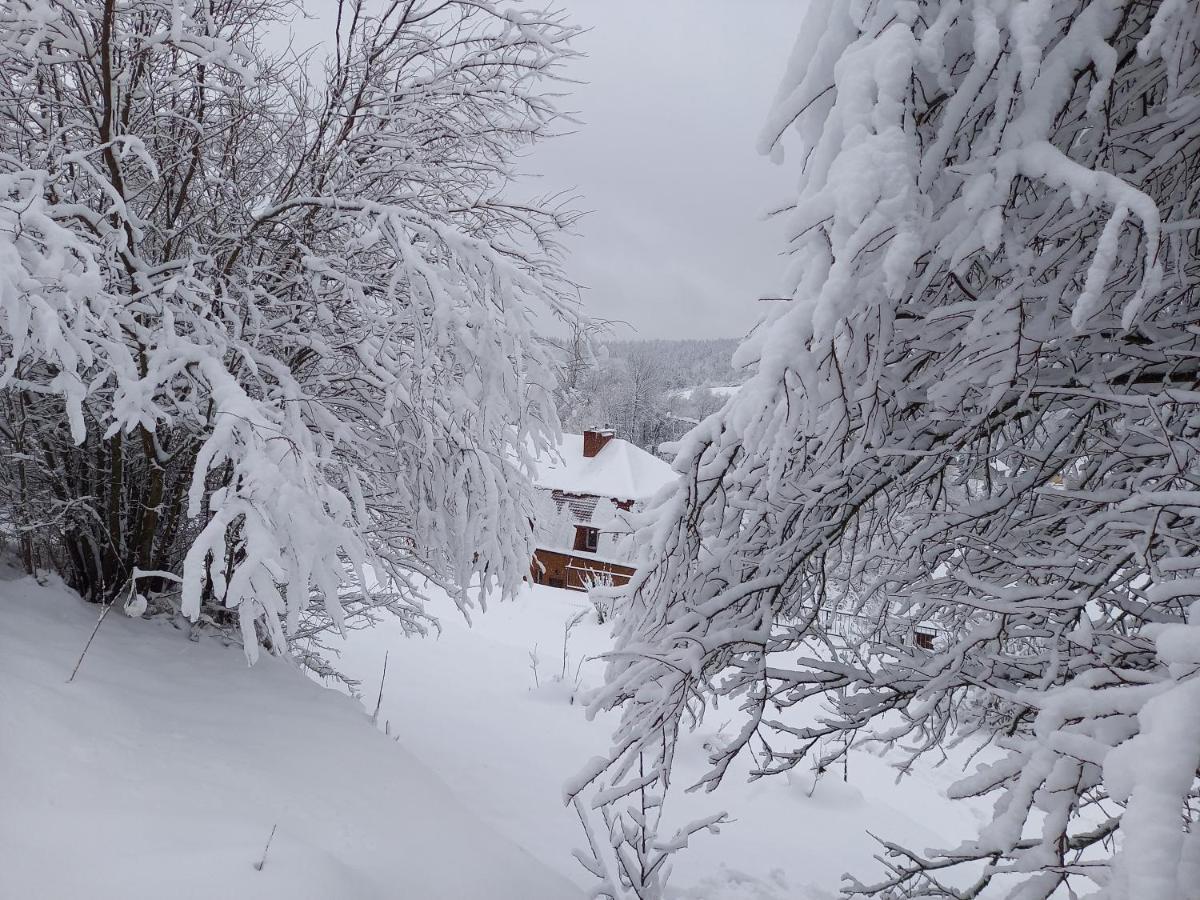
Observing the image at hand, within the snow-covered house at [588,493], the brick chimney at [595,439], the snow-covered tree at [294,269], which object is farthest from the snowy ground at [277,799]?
the brick chimney at [595,439]

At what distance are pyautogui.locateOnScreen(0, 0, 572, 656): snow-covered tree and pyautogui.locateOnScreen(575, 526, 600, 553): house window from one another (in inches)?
698

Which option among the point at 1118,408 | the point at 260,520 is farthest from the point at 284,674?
the point at 1118,408

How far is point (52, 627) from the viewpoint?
352 centimetres

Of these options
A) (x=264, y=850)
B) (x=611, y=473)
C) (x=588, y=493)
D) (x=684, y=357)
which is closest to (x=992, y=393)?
(x=264, y=850)

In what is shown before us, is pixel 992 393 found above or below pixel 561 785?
above

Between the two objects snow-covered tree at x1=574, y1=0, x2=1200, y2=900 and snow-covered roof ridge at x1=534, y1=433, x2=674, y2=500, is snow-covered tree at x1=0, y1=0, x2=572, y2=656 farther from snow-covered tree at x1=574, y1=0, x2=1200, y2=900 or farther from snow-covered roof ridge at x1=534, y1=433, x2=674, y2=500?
snow-covered roof ridge at x1=534, y1=433, x2=674, y2=500

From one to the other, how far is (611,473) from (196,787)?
21.1m

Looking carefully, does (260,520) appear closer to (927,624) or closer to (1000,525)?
(1000,525)

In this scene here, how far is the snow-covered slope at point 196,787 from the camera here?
2180 mm

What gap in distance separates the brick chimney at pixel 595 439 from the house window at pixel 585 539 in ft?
10.1

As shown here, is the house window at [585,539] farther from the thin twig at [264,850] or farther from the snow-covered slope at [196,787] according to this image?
the thin twig at [264,850]

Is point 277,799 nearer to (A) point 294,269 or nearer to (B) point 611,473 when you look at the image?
(A) point 294,269

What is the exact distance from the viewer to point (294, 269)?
4.46 m

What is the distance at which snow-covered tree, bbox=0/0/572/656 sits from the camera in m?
3.40
